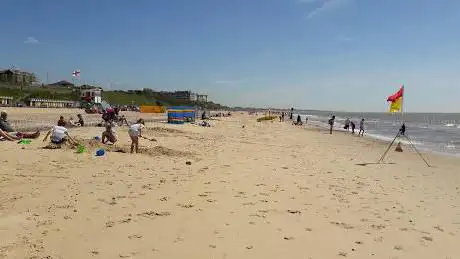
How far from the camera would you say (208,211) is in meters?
7.16

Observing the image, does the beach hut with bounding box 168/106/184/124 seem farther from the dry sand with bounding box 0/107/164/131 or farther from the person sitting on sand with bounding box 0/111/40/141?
the person sitting on sand with bounding box 0/111/40/141

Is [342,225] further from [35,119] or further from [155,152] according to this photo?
[35,119]

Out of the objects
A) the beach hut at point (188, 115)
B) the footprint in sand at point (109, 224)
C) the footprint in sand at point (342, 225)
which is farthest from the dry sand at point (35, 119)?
the footprint in sand at point (342, 225)

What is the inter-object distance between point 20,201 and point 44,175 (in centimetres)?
230

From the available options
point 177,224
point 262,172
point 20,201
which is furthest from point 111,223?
point 262,172

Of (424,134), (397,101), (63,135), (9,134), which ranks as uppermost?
(397,101)

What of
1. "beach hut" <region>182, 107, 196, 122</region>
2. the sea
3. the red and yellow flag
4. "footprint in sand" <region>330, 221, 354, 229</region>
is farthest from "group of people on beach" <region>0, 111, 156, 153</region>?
"beach hut" <region>182, 107, 196, 122</region>

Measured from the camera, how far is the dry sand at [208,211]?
541 centimetres

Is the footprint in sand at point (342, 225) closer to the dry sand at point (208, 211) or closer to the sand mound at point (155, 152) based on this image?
the dry sand at point (208, 211)

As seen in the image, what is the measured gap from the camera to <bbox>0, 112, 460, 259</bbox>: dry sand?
5.41 meters

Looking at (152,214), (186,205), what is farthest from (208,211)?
(152,214)

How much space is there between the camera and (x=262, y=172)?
12.0 metres

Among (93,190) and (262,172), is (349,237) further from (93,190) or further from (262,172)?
(262,172)

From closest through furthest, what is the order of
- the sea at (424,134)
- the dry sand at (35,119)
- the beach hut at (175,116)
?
A: the dry sand at (35,119) → the sea at (424,134) → the beach hut at (175,116)
